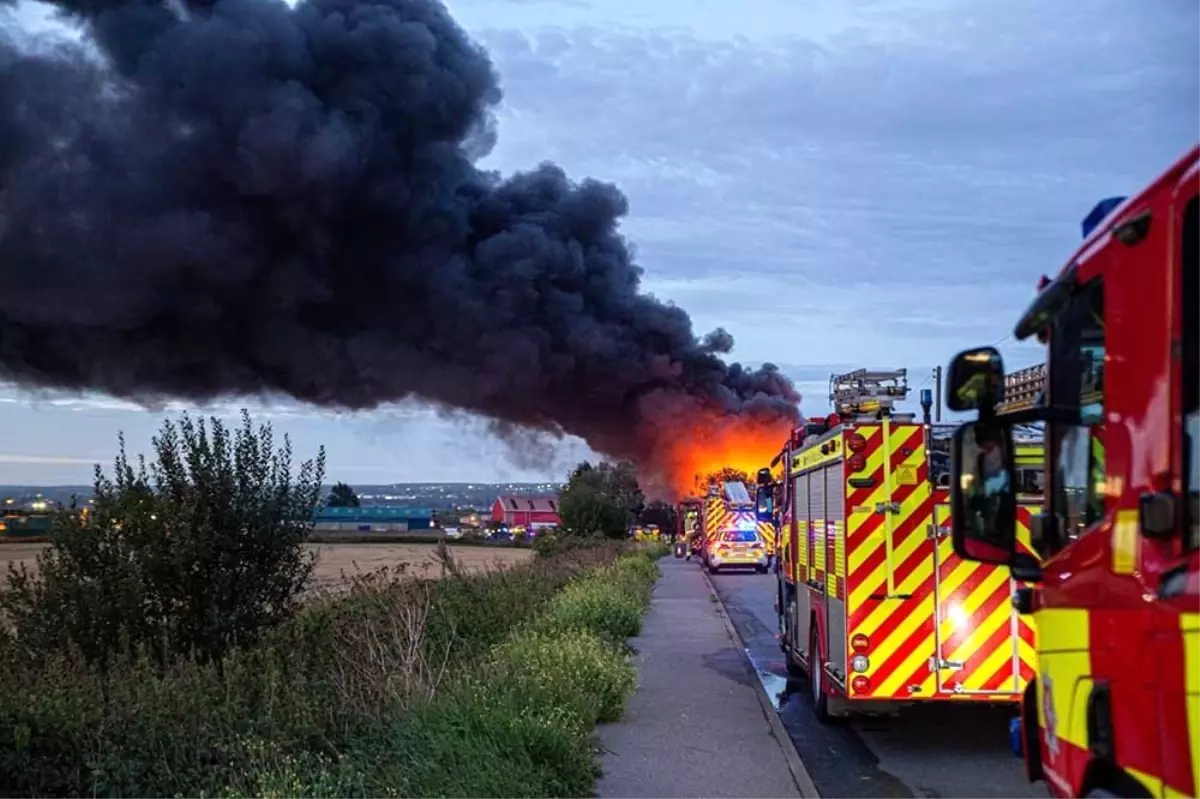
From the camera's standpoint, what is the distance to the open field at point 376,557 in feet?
46.0

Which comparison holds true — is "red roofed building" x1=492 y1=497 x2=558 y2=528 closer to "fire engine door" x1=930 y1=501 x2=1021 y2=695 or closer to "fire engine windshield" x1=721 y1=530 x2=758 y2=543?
"fire engine windshield" x1=721 y1=530 x2=758 y2=543

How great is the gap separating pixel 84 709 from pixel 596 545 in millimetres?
26164

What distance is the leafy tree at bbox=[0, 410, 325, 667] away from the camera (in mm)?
8992

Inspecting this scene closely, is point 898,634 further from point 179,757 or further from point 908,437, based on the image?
point 179,757

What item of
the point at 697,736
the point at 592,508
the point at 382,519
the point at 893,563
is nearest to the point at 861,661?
the point at 893,563

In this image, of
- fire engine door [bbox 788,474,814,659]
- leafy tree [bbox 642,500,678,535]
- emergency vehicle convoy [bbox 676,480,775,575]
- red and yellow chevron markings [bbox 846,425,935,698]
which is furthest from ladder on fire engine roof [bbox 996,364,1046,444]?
leafy tree [bbox 642,500,678,535]

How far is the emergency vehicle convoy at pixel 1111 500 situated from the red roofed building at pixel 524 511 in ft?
231

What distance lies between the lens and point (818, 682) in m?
9.68

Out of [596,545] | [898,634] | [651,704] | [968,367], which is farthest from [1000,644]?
[596,545]

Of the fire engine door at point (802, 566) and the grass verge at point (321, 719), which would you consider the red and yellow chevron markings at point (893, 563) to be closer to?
the fire engine door at point (802, 566)

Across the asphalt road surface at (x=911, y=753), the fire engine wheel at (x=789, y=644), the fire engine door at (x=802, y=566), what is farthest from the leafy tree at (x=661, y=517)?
the fire engine door at (x=802, y=566)

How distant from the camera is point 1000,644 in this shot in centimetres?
805

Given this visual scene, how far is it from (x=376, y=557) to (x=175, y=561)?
3523 cm

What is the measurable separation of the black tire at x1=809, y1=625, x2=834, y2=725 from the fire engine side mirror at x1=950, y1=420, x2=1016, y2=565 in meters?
6.38
